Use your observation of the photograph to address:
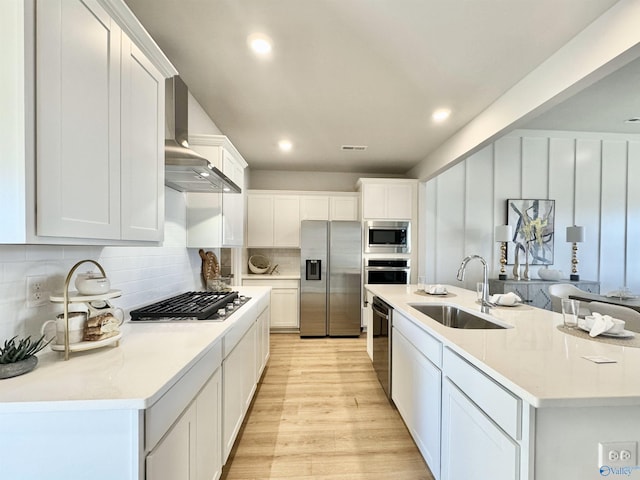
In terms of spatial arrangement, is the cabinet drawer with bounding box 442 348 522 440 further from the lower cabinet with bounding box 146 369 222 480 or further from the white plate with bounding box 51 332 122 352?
the white plate with bounding box 51 332 122 352

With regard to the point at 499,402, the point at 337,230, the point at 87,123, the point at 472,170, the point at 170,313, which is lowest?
the point at 499,402

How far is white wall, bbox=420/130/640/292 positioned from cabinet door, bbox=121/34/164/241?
3.88m

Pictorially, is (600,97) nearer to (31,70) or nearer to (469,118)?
(469,118)

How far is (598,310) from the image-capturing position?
7.21 feet

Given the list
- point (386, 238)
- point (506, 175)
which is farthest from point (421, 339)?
point (506, 175)

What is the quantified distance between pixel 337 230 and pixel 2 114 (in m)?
3.74

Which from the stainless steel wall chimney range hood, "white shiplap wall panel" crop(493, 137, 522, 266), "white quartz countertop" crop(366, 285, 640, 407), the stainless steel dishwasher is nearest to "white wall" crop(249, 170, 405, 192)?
"white shiplap wall panel" crop(493, 137, 522, 266)

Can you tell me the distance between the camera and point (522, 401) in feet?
3.02

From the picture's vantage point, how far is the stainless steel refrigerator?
429cm

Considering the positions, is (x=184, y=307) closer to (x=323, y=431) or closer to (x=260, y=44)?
(x=323, y=431)

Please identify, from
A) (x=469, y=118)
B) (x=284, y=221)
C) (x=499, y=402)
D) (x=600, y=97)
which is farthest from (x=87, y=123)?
(x=600, y=97)

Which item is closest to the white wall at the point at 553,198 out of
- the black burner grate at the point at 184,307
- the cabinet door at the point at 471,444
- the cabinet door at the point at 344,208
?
the cabinet door at the point at 344,208

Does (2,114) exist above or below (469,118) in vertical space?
below

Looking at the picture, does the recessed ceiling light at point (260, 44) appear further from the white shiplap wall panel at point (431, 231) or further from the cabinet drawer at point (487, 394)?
the white shiplap wall panel at point (431, 231)
